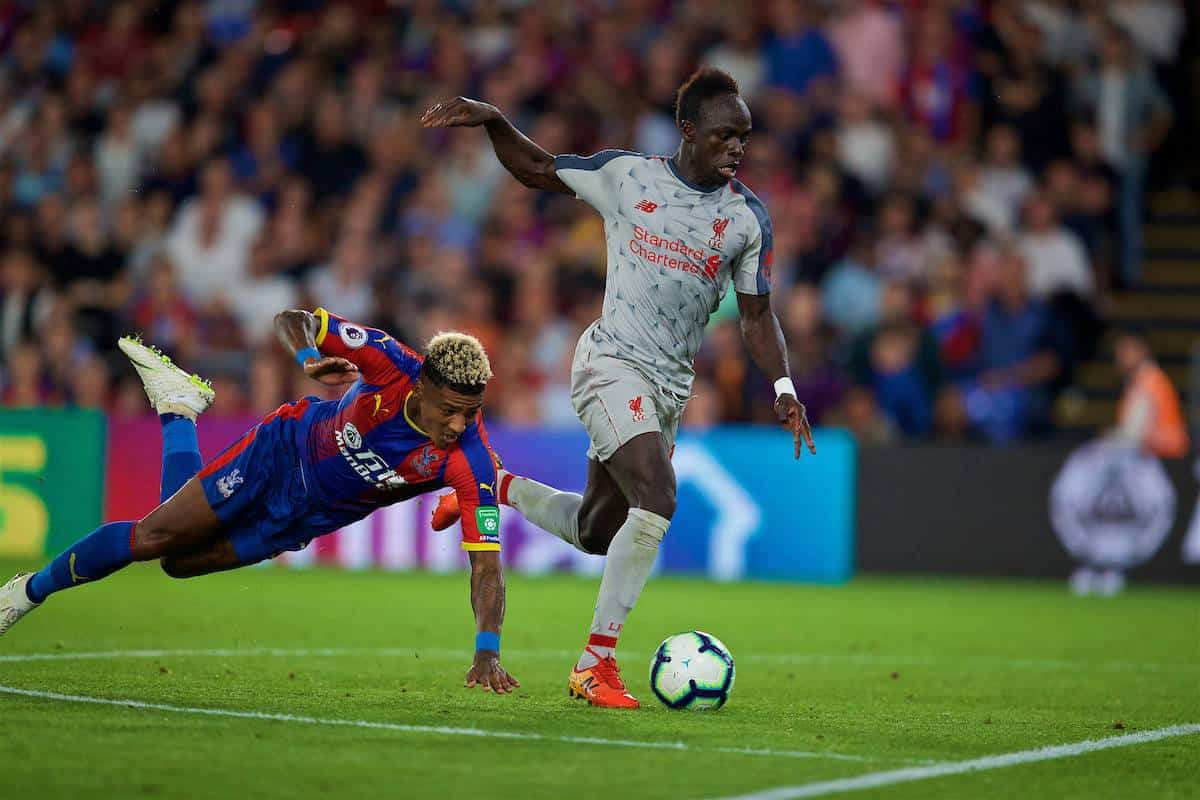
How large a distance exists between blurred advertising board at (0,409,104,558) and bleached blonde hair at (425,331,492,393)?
30.9 feet

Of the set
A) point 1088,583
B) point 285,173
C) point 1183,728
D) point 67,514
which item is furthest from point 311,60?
point 1183,728

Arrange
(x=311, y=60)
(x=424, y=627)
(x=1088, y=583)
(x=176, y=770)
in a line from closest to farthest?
(x=176, y=770) → (x=424, y=627) → (x=1088, y=583) → (x=311, y=60)

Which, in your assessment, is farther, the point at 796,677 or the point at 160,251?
the point at 160,251

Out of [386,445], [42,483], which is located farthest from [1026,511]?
[386,445]

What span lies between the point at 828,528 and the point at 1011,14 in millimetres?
6161

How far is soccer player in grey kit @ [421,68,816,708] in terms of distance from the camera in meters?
7.84

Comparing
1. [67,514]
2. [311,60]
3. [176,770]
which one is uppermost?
[311,60]

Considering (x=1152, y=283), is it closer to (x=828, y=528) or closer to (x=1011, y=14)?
(x=1011, y=14)

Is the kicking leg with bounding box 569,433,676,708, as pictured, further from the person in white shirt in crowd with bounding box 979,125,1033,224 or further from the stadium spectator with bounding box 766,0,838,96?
the stadium spectator with bounding box 766,0,838,96

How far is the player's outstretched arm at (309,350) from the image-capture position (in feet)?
24.6

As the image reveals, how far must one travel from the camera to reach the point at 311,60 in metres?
→ 20.3

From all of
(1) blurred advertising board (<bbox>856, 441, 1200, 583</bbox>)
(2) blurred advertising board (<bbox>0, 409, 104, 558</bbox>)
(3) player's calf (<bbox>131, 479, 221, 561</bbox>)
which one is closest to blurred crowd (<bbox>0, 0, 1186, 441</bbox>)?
(1) blurred advertising board (<bbox>856, 441, 1200, 583</bbox>)

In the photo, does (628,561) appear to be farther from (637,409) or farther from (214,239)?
(214,239)

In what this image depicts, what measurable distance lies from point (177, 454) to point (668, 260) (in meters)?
2.52
